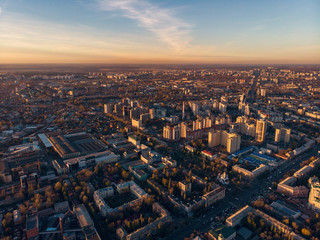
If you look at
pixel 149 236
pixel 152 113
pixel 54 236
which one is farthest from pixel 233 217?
pixel 152 113

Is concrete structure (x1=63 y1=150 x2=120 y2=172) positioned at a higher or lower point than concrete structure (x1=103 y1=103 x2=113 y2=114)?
lower

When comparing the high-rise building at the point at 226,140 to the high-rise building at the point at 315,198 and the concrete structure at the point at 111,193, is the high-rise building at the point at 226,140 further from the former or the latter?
the concrete structure at the point at 111,193

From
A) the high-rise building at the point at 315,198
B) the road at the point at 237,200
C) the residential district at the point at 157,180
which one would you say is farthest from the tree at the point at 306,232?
the road at the point at 237,200

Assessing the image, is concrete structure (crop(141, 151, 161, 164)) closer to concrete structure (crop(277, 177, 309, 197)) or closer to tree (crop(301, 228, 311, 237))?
concrete structure (crop(277, 177, 309, 197))

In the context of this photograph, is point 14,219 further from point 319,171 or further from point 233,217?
point 319,171

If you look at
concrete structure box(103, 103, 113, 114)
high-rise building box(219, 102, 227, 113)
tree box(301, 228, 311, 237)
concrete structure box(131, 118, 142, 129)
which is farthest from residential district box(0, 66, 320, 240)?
high-rise building box(219, 102, 227, 113)

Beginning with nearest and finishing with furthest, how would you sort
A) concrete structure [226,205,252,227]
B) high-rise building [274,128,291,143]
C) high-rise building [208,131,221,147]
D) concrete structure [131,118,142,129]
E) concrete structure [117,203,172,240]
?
concrete structure [117,203,172,240]
concrete structure [226,205,252,227]
high-rise building [208,131,221,147]
high-rise building [274,128,291,143]
concrete structure [131,118,142,129]
